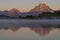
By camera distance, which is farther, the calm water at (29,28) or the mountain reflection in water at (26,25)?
the mountain reflection in water at (26,25)

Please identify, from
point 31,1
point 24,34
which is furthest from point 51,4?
point 24,34

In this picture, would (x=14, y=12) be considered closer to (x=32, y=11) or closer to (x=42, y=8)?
(x=32, y=11)

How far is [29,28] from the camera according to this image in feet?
→ 10.7

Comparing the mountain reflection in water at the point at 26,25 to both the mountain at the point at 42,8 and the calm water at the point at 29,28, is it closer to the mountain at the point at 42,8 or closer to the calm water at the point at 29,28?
the calm water at the point at 29,28

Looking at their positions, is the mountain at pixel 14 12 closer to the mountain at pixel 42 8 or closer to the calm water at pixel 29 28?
the calm water at pixel 29 28

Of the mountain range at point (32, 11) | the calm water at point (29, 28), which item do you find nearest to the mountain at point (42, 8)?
the mountain range at point (32, 11)

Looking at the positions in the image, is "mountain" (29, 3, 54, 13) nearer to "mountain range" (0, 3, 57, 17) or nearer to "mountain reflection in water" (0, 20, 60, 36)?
"mountain range" (0, 3, 57, 17)

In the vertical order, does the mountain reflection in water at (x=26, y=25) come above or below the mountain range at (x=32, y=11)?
below

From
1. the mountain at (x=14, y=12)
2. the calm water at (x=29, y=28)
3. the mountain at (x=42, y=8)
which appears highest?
the mountain at (x=42, y=8)

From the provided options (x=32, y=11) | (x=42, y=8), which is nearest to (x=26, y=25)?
(x=32, y=11)

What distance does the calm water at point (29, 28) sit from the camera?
10.2 ft

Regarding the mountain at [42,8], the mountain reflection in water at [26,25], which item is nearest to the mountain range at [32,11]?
the mountain at [42,8]

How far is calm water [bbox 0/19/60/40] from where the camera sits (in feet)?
10.2

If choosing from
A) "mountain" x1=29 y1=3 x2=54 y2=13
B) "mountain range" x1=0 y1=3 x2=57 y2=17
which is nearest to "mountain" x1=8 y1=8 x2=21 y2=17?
"mountain range" x1=0 y1=3 x2=57 y2=17
